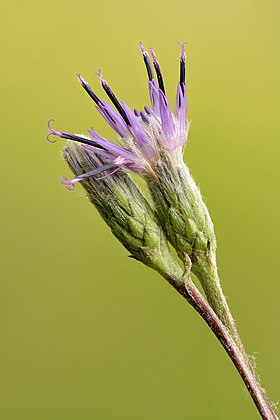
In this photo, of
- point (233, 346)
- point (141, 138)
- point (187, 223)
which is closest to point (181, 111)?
point (141, 138)

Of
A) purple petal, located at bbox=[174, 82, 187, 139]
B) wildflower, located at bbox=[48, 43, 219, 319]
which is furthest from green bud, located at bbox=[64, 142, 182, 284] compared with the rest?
purple petal, located at bbox=[174, 82, 187, 139]

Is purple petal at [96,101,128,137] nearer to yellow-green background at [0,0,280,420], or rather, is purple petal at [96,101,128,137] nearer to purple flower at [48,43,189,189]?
purple flower at [48,43,189,189]

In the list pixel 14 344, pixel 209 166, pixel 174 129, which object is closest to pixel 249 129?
pixel 209 166

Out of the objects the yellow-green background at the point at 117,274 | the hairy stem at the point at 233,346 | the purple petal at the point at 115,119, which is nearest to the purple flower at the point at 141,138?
the purple petal at the point at 115,119

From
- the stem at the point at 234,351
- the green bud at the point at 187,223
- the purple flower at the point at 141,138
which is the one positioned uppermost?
the purple flower at the point at 141,138

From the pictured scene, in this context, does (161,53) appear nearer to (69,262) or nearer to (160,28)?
(160,28)

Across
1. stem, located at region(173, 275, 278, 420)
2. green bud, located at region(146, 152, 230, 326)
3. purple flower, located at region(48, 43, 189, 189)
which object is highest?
purple flower, located at region(48, 43, 189, 189)

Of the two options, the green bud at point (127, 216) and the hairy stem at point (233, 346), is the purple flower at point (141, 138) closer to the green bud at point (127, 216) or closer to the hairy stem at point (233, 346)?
the green bud at point (127, 216)
